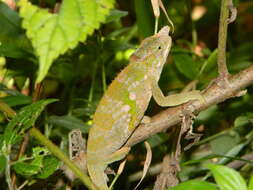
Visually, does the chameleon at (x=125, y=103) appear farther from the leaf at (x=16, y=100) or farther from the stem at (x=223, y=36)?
the leaf at (x=16, y=100)

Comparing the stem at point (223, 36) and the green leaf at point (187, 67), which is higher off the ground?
the stem at point (223, 36)

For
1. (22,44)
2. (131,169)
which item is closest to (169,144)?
(131,169)

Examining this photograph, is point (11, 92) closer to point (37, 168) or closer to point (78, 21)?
point (37, 168)

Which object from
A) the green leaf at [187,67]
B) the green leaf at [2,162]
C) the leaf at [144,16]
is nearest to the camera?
the green leaf at [2,162]

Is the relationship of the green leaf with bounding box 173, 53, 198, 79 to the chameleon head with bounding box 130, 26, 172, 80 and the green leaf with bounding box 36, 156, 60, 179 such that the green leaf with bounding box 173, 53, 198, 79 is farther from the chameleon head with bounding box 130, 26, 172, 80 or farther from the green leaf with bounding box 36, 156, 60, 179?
the green leaf with bounding box 36, 156, 60, 179

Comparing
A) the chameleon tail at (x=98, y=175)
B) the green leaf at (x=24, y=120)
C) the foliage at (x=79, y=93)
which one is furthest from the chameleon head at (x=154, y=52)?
the green leaf at (x=24, y=120)

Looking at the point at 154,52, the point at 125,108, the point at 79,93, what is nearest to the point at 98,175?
the point at 125,108

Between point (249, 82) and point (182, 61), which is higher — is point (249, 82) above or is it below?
above

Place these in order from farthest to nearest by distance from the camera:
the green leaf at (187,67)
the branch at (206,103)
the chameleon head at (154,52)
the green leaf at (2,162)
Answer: the green leaf at (187,67) < the chameleon head at (154,52) < the branch at (206,103) < the green leaf at (2,162)
